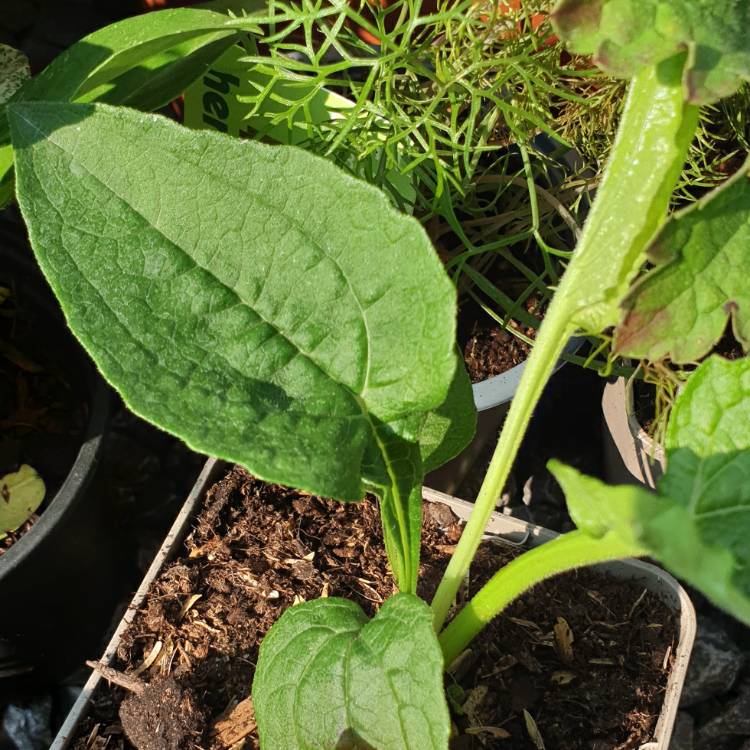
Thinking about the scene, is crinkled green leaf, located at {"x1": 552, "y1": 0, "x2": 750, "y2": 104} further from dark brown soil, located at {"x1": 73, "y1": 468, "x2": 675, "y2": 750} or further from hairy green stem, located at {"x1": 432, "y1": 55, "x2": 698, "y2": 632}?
dark brown soil, located at {"x1": 73, "y1": 468, "x2": 675, "y2": 750}

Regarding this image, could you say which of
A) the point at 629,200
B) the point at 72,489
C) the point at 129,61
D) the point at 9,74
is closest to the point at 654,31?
the point at 629,200

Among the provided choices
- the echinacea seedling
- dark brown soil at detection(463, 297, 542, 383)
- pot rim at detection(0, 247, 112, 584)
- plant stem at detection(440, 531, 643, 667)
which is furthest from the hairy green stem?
pot rim at detection(0, 247, 112, 584)

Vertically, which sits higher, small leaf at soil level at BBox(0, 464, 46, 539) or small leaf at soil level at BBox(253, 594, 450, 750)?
small leaf at soil level at BBox(253, 594, 450, 750)

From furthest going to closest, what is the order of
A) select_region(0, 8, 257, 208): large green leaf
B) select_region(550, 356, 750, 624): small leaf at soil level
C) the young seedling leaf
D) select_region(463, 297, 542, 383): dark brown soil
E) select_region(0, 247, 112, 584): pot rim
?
1. select_region(463, 297, 542, 383): dark brown soil
2. select_region(0, 247, 112, 584): pot rim
3. select_region(0, 8, 257, 208): large green leaf
4. the young seedling leaf
5. select_region(550, 356, 750, 624): small leaf at soil level

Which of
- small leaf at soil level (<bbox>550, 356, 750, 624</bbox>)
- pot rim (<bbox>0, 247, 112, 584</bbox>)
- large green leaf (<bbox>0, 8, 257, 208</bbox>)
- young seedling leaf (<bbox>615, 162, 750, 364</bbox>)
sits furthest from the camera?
pot rim (<bbox>0, 247, 112, 584</bbox>)

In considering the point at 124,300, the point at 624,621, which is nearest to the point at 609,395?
the point at 624,621

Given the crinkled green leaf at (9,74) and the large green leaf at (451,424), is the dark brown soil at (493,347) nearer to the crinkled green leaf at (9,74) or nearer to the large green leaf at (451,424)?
the large green leaf at (451,424)

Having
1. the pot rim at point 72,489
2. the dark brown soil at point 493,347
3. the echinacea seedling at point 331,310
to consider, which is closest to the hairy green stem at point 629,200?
the echinacea seedling at point 331,310

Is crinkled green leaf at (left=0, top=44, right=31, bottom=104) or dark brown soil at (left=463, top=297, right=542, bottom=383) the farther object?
dark brown soil at (left=463, top=297, right=542, bottom=383)
